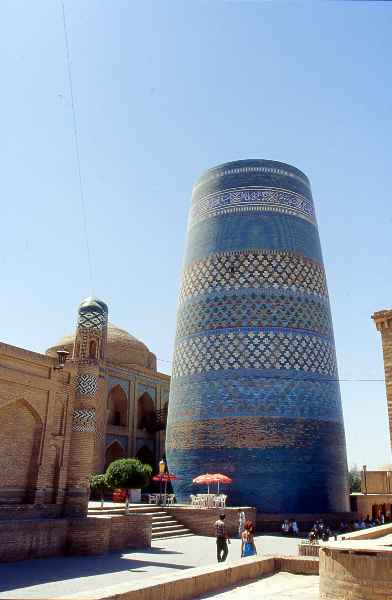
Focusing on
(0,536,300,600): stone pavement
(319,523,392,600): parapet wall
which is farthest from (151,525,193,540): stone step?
(319,523,392,600): parapet wall

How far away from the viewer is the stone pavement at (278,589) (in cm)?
477

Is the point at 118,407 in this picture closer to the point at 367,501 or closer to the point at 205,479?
the point at 367,501

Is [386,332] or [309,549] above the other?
[386,332]

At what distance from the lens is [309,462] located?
12.4m

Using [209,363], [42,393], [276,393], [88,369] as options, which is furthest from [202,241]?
[42,393]

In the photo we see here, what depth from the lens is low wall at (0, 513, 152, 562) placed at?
7254mm

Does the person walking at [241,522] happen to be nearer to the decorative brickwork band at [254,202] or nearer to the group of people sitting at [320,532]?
the group of people sitting at [320,532]

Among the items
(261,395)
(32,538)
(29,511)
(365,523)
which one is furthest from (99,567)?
(365,523)

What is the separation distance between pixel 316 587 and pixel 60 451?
508cm

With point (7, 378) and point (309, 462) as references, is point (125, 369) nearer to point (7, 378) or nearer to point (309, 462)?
point (309, 462)

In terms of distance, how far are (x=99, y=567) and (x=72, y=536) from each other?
127 cm

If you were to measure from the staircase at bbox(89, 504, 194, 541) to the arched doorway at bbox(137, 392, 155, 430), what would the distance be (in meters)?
10.2

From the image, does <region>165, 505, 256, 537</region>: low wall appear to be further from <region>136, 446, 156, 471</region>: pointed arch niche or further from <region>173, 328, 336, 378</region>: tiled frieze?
<region>136, 446, 156, 471</region>: pointed arch niche

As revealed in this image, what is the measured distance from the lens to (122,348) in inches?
896
